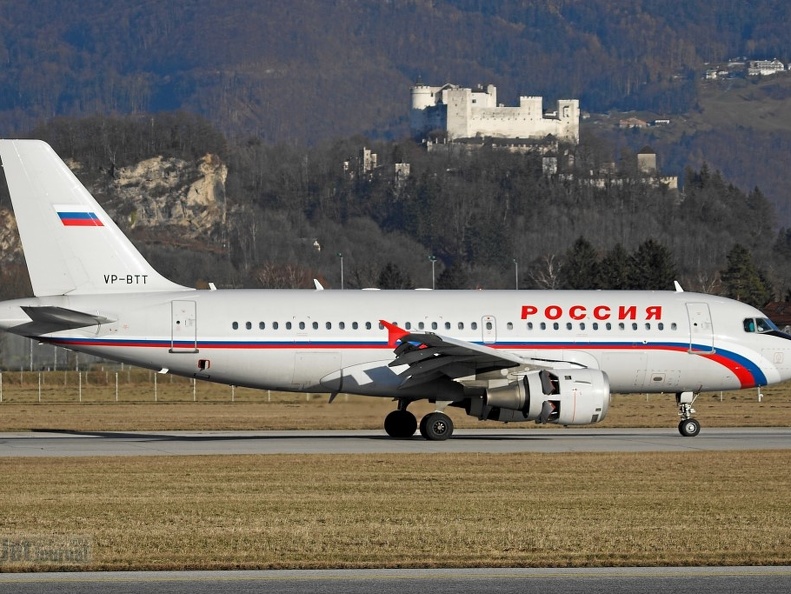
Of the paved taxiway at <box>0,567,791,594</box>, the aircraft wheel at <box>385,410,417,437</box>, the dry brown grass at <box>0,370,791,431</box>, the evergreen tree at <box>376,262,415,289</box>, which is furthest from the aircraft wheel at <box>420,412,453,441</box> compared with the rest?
the evergreen tree at <box>376,262,415,289</box>

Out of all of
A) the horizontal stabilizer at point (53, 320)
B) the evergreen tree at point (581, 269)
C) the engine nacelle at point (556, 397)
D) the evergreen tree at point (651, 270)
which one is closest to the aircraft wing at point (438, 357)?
the engine nacelle at point (556, 397)

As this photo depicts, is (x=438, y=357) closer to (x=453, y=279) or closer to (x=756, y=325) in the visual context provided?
(x=756, y=325)

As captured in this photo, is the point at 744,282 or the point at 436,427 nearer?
the point at 436,427

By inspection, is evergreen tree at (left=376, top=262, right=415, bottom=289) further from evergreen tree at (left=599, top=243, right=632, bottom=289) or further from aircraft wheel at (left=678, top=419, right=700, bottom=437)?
aircraft wheel at (left=678, top=419, right=700, bottom=437)

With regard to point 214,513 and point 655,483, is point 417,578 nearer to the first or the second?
point 214,513

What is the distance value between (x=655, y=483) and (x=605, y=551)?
722cm

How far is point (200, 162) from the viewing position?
196 metres

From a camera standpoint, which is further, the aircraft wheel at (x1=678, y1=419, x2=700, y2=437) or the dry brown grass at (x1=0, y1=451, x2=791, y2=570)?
the aircraft wheel at (x1=678, y1=419, x2=700, y2=437)

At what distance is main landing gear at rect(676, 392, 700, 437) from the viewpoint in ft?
115

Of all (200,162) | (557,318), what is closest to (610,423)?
(557,318)

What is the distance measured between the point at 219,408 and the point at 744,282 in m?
91.4

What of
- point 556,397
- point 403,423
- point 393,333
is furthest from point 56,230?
point 556,397

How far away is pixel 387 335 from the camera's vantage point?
33.8 meters

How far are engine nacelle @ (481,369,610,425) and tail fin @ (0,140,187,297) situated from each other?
856 centimetres
